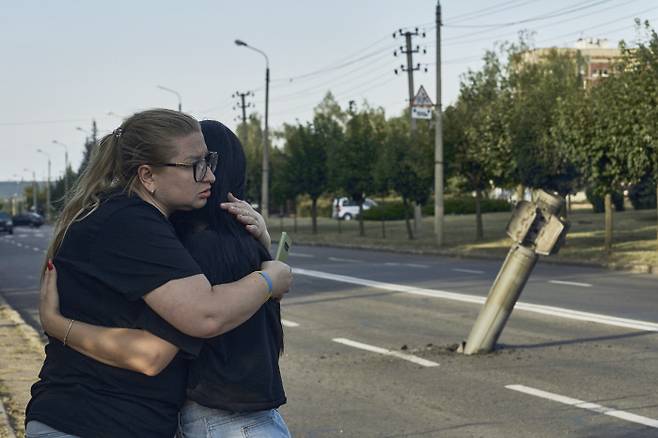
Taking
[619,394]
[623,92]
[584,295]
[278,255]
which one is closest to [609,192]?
[623,92]

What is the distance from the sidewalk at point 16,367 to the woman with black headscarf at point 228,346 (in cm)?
409

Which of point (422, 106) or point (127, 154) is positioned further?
point (422, 106)

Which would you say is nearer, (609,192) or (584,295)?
(584,295)

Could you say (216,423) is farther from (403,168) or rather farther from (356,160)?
(356,160)

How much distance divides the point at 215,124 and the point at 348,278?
749 inches

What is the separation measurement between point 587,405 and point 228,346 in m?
5.75

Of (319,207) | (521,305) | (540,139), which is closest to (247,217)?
(521,305)

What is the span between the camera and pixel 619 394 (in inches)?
342

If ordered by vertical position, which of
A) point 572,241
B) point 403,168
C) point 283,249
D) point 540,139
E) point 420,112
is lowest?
point 572,241

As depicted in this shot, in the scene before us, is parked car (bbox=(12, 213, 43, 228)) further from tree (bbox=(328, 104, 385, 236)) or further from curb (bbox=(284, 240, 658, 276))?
curb (bbox=(284, 240, 658, 276))

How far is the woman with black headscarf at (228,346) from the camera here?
3033 mm

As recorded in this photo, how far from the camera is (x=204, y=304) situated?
2891 mm

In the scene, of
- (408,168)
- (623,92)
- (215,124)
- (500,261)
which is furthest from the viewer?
(408,168)

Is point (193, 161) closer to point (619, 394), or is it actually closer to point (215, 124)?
point (215, 124)
